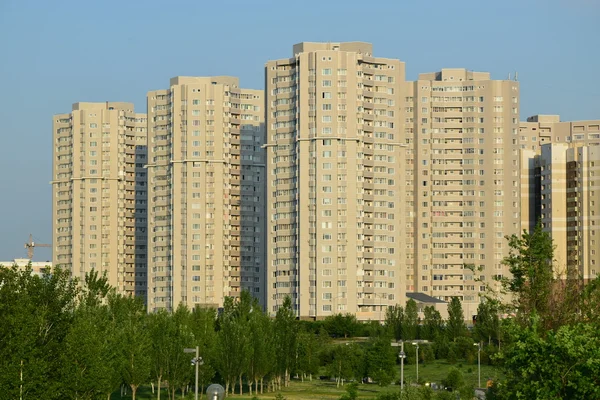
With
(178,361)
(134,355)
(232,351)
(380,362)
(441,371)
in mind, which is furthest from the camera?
(441,371)

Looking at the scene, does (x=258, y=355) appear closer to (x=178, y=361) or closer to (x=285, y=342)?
(x=285, y=342)

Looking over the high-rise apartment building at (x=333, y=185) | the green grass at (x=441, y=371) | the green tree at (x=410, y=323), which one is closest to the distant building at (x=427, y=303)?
the high-rise apartment building at (x=333, y=185)

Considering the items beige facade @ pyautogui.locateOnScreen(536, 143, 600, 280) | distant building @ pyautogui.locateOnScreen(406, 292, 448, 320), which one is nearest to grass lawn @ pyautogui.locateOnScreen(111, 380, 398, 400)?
distant building @ pyautogui.locateOnScreen(406, 292, 448, 320)

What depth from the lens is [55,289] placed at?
66250mm

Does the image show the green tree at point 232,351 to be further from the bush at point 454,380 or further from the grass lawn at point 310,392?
the bush at point 454,380

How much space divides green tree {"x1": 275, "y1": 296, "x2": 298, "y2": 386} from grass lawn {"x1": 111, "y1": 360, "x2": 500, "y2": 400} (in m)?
1.89

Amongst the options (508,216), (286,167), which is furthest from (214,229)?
(508,216)

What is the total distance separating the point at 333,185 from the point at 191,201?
36560mm

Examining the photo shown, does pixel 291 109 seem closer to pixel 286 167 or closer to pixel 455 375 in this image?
pixel 286 167

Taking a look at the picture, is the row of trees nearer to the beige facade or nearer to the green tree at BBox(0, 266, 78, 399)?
the green tree at BBox(0, 266, 78, 399)

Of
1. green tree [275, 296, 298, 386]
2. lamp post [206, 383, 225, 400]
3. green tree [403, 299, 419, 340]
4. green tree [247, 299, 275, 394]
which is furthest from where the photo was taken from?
green tree [403, 299, 419, 340]

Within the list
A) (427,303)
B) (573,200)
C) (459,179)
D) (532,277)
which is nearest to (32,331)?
(532,277)

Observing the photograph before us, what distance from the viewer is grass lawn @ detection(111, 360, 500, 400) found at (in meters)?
96.9

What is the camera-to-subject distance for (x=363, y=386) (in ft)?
366
